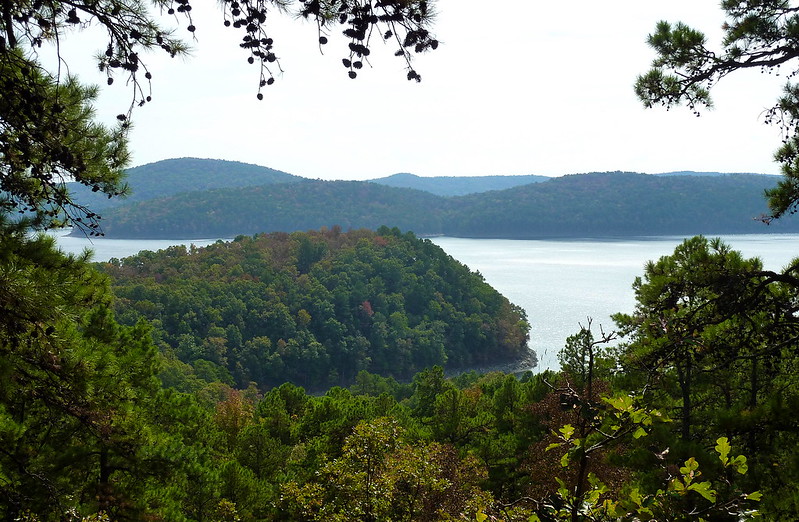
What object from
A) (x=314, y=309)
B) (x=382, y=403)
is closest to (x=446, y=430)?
(x=382, y=403)

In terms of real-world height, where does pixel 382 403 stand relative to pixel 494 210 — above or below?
below

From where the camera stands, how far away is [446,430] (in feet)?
54.7

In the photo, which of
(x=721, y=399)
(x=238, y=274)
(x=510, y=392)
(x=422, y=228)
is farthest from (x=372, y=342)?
(x=422, y=228)

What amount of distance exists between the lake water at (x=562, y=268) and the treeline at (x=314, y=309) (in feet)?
18.0

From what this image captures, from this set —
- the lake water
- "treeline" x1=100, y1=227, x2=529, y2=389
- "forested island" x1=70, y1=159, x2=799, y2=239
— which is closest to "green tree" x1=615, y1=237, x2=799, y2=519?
the lake water

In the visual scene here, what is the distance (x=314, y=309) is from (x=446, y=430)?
51.7m

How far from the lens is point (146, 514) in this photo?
7969 millimetres

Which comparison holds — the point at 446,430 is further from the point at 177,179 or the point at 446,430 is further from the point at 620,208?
the point at 177,179

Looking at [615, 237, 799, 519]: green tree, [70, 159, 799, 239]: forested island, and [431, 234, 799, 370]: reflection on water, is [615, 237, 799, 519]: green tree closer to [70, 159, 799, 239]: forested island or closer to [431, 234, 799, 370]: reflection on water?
[431, 234, 799, 370]: reflection on water

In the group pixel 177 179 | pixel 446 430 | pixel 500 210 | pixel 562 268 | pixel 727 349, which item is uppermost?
pixel 177 179

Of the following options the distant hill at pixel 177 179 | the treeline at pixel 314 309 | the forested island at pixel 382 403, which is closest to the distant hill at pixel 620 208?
the distant hill at pixel 177 179

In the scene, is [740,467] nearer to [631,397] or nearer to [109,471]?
[631,397]

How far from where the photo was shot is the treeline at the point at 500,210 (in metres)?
131

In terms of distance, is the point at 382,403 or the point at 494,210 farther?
the point at 494,210
